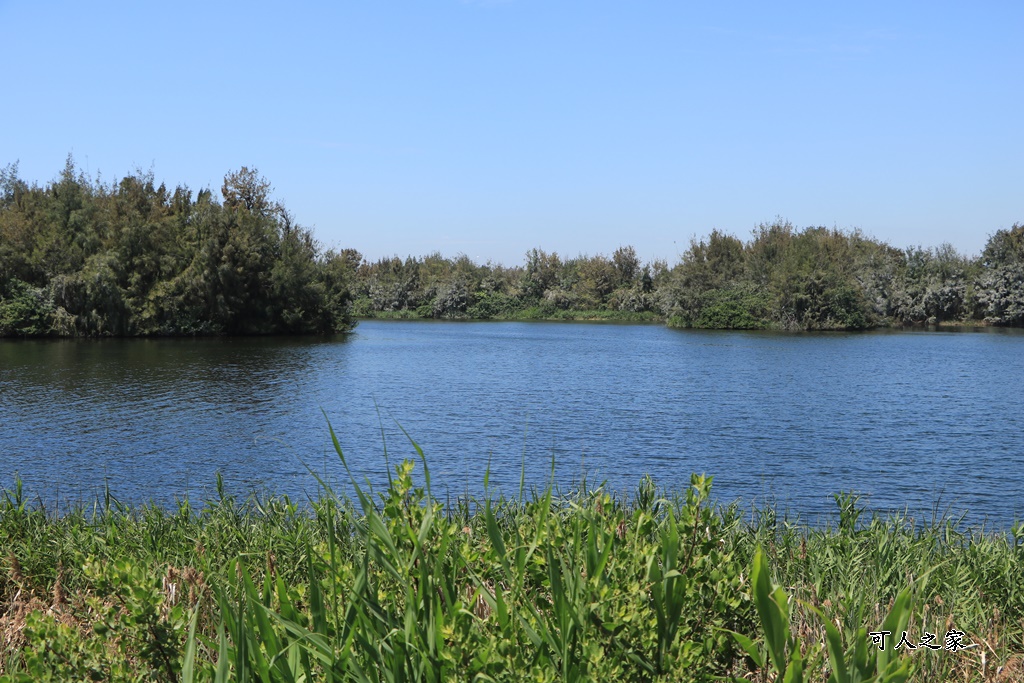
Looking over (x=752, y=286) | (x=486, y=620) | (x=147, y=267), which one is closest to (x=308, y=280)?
(x=147, y=267)

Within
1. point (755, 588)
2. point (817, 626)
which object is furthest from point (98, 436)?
point (755, 588)

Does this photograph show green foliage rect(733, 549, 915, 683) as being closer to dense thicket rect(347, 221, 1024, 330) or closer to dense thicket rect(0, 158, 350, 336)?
dense thicket rect(0, 158, 350, 336)

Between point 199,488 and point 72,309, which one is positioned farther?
point 72,309

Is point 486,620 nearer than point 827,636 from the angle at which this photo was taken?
No

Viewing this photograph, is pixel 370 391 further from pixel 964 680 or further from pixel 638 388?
pixel 964 680

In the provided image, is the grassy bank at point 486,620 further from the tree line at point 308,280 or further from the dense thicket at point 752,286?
the dense thicket at point 752,286

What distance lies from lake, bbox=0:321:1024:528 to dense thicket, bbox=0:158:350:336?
589 centimetres

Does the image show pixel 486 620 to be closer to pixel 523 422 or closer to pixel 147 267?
pixel 523 422

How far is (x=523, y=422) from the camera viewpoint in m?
23.5

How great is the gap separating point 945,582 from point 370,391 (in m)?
26.3

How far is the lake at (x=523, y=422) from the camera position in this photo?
15922mm

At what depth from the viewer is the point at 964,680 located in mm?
4086

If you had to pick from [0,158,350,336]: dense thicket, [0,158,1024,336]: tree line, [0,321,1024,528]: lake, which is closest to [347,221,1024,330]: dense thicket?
[0,158,1024,336]: tree line

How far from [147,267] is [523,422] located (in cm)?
3902
